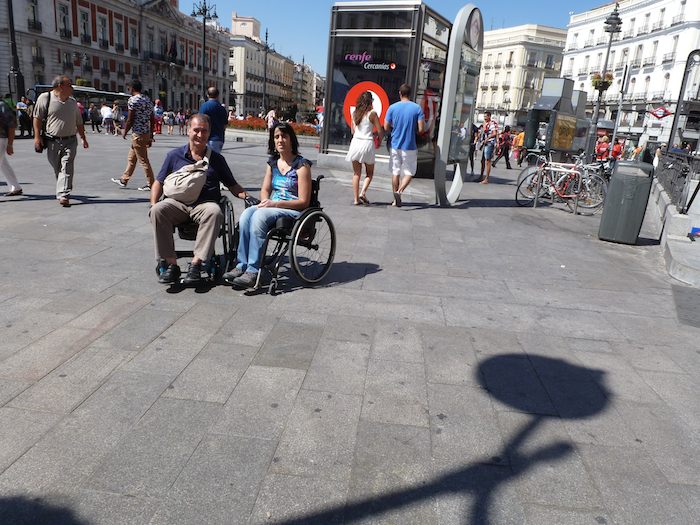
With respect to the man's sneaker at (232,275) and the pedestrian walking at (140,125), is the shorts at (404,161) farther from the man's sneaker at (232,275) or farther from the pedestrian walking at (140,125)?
the man's sneaker at (232,275)

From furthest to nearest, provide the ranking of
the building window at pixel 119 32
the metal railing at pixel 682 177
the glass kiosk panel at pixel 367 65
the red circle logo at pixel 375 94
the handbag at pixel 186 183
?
the building window at pixel 119 32 → the red circle logo at pixel 375 94 → the glass kiosk panel at pixel 367 65 → the metal railing at pixel 682 177 → the handbag at pixel 186 183

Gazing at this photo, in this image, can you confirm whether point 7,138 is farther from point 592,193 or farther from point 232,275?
point 592,193

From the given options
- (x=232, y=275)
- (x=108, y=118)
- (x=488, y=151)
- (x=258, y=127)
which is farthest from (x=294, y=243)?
(x=108, y=118)

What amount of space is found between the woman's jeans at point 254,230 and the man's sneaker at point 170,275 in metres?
0.50

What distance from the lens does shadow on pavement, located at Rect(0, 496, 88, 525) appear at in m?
1.92

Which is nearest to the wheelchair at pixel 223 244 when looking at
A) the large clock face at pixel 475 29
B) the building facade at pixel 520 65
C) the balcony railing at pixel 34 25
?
the large clock face at pixel 475 29

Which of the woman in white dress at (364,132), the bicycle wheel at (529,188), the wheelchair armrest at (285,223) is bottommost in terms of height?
the bicycle wheel at (529,188)

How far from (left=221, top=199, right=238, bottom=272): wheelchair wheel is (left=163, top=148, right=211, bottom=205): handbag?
0.27 m

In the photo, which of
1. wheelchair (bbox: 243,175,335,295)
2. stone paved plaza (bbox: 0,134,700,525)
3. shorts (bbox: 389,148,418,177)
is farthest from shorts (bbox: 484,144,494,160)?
wheelchair (bbox: 243,175,335,295)

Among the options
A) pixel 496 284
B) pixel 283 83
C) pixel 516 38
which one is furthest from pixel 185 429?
pixel 283 83

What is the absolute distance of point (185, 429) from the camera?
2521 millimetres

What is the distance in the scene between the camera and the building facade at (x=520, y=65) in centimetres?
7450

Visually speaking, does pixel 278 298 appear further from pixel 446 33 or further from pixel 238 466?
pixel 446 33

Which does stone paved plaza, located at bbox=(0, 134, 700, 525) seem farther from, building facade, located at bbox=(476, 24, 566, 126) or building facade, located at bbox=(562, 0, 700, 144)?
building facade, located at bbox=(476, 24, 566, 126)
